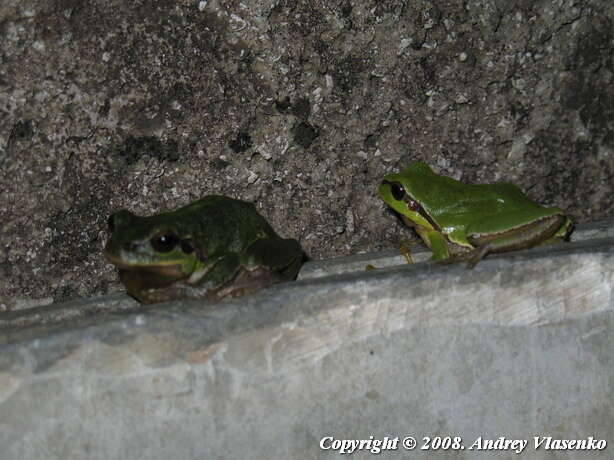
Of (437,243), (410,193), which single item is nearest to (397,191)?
(410,193)

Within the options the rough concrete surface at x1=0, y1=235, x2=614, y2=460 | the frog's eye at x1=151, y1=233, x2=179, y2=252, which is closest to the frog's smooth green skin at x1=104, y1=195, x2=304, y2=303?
the frog's eye at x1=151, y1=233, x2=179, y2=252

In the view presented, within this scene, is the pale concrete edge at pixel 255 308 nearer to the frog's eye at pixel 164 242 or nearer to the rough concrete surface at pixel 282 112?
the frog's eye at pixel 164 242

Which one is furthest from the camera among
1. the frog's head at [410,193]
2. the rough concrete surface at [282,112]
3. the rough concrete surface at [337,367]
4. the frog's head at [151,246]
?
the frog's head at [410,193]

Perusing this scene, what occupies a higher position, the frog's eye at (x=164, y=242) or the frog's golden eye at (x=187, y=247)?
the frog's eye at (x=164, y=242)

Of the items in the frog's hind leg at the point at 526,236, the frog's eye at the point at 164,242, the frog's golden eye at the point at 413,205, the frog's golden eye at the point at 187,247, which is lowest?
the frog's hind leg at the point at 526,236

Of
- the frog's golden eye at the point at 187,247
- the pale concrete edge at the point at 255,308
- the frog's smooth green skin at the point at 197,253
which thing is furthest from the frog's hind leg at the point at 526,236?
the frog's golden eye at the point at 187,247

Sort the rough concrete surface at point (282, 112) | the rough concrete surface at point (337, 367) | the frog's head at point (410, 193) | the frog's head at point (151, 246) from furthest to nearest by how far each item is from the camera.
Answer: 1. the frog's head at point (410, 193)
2. the rough concrete surface at point (282, 112)
3. the frog's head at point (151, 246)
4. the rough concrete surface at point (337, 367)

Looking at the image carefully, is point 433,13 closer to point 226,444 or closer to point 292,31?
point 292,31
